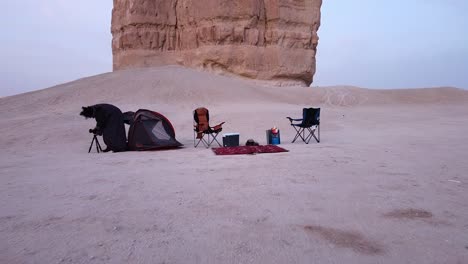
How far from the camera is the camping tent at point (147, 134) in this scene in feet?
24.1

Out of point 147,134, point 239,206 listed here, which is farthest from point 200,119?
point 239,206

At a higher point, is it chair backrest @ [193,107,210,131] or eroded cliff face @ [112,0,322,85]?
eroded cliff face @ [112,0,322,85]

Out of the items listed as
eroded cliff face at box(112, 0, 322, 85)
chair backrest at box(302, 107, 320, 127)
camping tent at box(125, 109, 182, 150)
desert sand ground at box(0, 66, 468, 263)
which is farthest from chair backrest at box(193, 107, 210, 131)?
eroded cliff face at box(112, 0, 322, 85)

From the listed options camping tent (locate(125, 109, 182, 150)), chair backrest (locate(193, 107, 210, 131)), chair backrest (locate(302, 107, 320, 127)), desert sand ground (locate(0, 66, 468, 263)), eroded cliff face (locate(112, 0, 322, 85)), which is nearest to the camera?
desert sand ground (locate(0, 66, 468, 263))

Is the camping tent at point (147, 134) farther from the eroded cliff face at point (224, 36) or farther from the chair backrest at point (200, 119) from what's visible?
the eroded cliff face at point (224, 36)

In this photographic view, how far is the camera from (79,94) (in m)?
A: 15.2

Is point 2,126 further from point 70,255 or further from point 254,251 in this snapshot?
point 254,251

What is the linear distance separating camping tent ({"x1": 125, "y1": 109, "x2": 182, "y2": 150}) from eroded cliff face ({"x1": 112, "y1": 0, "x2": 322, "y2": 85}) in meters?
20.1

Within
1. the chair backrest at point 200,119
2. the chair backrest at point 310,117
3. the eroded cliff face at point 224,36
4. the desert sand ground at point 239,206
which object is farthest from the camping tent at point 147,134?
the eroded cliff face at point 224,36

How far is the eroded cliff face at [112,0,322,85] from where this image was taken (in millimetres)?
27141

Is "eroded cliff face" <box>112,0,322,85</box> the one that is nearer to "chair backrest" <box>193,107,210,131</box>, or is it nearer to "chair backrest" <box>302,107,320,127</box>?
"chair backrest" <box>302,107,320,127</box>

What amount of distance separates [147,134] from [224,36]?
68.8 feet

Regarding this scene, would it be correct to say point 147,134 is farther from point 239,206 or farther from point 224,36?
point 224,36

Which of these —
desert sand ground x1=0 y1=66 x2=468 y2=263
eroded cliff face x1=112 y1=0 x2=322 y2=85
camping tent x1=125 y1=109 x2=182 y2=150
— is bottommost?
desert sand ground x1=0 y1=66 x2=468 y2=263
